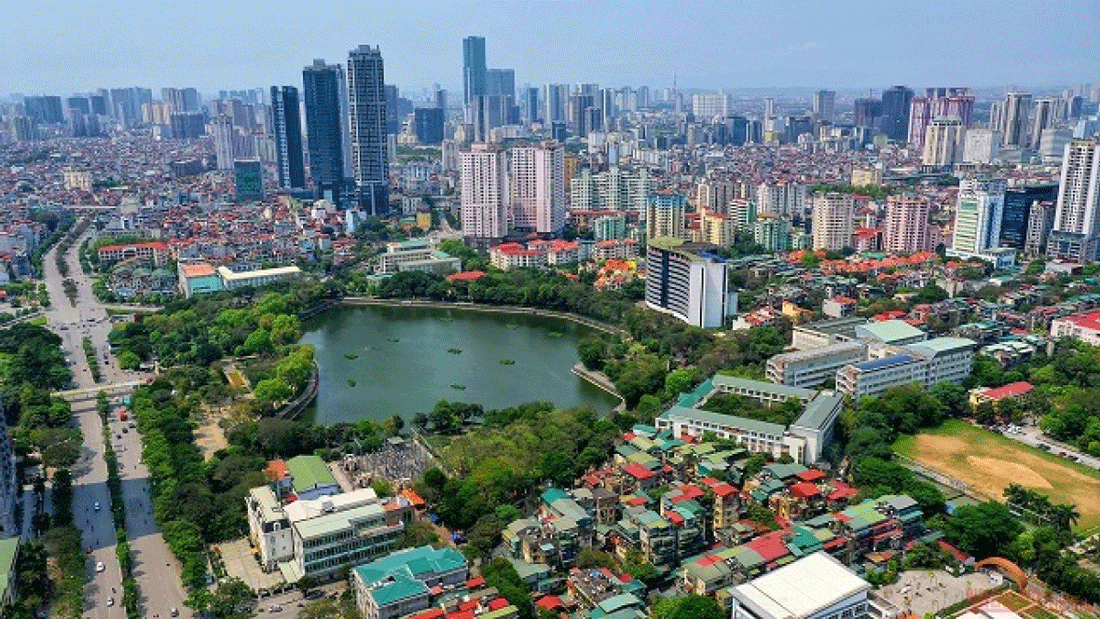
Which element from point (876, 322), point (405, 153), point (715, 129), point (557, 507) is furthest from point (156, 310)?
point (715, 129)

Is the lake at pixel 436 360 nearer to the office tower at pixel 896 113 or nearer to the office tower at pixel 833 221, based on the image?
the office tower at pixel 833 221

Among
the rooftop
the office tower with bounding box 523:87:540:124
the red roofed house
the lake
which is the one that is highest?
the office tower with bounding box 523:87:540:124

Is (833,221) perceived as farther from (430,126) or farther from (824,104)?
(824,104)

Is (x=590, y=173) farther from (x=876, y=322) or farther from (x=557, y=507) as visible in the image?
(x=557, y=507)

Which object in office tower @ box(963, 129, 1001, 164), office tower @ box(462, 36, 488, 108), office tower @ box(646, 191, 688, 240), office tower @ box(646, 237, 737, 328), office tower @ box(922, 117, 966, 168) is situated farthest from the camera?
office tower @ box(462, 36, 488, 108)

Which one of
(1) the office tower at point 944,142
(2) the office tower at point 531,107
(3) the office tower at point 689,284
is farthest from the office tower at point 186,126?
(3) the office tower at point 689,284

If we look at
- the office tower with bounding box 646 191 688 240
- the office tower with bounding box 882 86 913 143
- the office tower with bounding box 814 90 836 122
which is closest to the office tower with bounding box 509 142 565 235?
the office tower with bounding box 646 191 688 240

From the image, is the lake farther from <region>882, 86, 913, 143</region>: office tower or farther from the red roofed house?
<region>882, 86, 913, 143</region>: office tower
